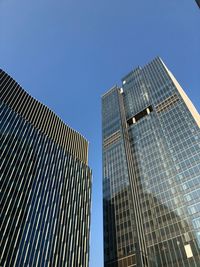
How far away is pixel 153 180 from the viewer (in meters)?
88.9

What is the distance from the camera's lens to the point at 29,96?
122m

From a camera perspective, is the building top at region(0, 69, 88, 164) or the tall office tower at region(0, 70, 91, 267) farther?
the building top at region(0, 69, 88, 164)

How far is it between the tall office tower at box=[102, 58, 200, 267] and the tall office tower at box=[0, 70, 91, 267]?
35.6 ft

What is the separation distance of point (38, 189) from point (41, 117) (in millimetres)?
42564

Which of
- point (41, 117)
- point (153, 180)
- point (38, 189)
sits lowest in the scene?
point (38, 189)

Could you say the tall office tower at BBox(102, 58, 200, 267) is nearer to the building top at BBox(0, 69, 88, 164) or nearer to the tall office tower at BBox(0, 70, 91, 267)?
the tall office tower at BBox(0, 70, 91, 267)

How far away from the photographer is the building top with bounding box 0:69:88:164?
109688mm

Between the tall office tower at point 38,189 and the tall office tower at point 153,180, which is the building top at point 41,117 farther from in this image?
the tall office tower at point 153,180

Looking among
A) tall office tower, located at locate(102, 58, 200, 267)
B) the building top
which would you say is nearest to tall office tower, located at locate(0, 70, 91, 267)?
the building top

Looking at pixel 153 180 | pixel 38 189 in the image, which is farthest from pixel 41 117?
pixel 153 180

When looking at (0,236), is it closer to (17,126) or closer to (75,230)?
(75,230)

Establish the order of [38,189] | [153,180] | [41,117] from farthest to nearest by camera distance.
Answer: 1. [41,117]
2. [153,180]
3. [38,189]

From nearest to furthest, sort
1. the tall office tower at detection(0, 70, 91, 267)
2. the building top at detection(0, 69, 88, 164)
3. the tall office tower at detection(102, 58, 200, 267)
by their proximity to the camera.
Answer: the tall office tower at detection(0, 70, 91, 267) → the tall office tower at detection(102, 58, 200, 267) → the building top at detection(0, 69, 88, 164)

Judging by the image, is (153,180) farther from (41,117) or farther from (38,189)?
(41,117)
